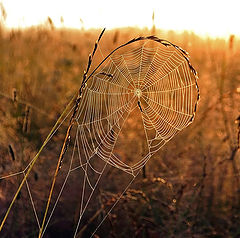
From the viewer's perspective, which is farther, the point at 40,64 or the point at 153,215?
the point at 40,64

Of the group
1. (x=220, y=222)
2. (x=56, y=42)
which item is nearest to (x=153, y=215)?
(x=220, y=222)

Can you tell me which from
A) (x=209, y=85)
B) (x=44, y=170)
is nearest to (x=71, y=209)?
(x=44, y=170)

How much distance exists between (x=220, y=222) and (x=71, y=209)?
35.7 inches

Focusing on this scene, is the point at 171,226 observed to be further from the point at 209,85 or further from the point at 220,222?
Answer: the point at 209,85

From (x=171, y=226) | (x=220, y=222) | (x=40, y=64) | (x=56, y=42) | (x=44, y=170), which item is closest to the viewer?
(x=171, y=226)

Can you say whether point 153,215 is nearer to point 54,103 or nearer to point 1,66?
point 54,103

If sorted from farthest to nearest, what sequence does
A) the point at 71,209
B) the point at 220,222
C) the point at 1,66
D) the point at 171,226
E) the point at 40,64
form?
1. the point at 40,64
2. the point at 1,66
3. the point at 71,209
4. the point at 220,222
5. the point at 171,226

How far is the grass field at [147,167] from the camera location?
198 cm

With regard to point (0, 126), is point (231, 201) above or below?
below

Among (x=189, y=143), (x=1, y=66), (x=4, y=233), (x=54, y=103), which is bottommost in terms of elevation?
(x=4, y=233)

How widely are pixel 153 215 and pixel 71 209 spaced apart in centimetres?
58

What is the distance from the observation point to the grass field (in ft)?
6.50

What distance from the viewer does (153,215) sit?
6.64ft

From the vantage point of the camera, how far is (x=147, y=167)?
2375mm
